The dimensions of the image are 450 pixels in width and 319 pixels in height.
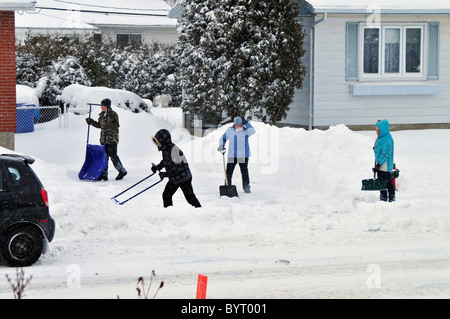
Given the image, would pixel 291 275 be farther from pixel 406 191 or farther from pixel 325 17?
pixel 325 17

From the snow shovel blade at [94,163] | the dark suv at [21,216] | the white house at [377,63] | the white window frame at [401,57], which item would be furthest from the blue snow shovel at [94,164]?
the white window frame at [401,57]

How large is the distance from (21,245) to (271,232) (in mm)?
3476

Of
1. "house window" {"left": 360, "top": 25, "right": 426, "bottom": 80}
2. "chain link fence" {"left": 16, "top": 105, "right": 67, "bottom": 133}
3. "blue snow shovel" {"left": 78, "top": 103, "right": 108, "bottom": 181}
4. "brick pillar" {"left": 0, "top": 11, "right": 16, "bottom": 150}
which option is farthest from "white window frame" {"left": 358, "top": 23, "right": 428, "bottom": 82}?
"brick pillar" {"left": 0, "top": 11, "right": 16, "bottom": 150}

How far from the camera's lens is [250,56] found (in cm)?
2036

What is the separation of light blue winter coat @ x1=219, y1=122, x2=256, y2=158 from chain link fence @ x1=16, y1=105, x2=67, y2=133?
8.77 metres

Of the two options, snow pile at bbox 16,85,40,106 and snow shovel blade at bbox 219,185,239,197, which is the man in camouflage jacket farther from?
snow pile at bbox 16,85,40,106

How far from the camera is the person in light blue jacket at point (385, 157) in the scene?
42.0 ft

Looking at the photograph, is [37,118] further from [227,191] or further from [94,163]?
[227,191]

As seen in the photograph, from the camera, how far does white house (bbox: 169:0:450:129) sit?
21609mm

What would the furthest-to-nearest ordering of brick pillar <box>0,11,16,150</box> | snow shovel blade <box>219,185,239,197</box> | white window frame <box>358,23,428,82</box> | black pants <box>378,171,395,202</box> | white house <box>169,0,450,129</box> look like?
white window frame <box>358,23,428,82</box>
white house <box>169,0,450,129</box>
brick pillar <box>0,11,16,150</box>
snow shovel blade <box>219,185,239,197</box>
black pants <box>378,171,395,202</box>

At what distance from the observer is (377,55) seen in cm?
2205

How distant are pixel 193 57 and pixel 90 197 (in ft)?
33.5
